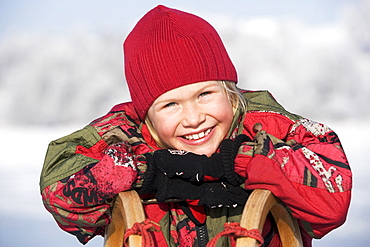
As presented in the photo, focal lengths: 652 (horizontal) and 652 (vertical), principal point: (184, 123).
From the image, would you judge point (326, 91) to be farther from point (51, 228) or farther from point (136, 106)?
point (136, 106)

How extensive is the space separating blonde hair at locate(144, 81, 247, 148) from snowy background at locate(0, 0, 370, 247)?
1462mm

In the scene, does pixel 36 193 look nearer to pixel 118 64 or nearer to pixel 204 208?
pixel 118 64

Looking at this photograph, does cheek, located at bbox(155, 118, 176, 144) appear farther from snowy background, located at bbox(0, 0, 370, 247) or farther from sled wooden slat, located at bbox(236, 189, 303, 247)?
snowy background, located at bbox(0, 0, 370, 247)

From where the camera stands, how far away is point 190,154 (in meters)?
1.27

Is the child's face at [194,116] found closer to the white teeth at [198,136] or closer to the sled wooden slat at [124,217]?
the white teeth at [198,136]

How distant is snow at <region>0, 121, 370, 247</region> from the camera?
240 cm

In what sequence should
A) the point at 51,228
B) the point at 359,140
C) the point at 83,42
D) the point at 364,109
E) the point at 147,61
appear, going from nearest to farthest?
1. the point at 147,61
2. the point at 51,228
3. the point at 359,140
4. the point at 364,109
5. the point at 83,42

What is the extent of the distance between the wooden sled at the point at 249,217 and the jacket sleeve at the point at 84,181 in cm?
3

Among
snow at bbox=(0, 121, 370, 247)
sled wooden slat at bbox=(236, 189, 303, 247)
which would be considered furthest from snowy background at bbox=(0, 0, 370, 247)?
sled wooden slat at bbox=(236, 189, 303, 247)

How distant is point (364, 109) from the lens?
11.0 feet

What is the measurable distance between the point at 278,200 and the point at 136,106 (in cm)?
41

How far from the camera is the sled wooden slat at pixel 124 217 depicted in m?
1.15

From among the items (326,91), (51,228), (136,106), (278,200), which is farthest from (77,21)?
(278,200)

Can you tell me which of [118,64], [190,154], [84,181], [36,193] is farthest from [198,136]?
[118,64]
